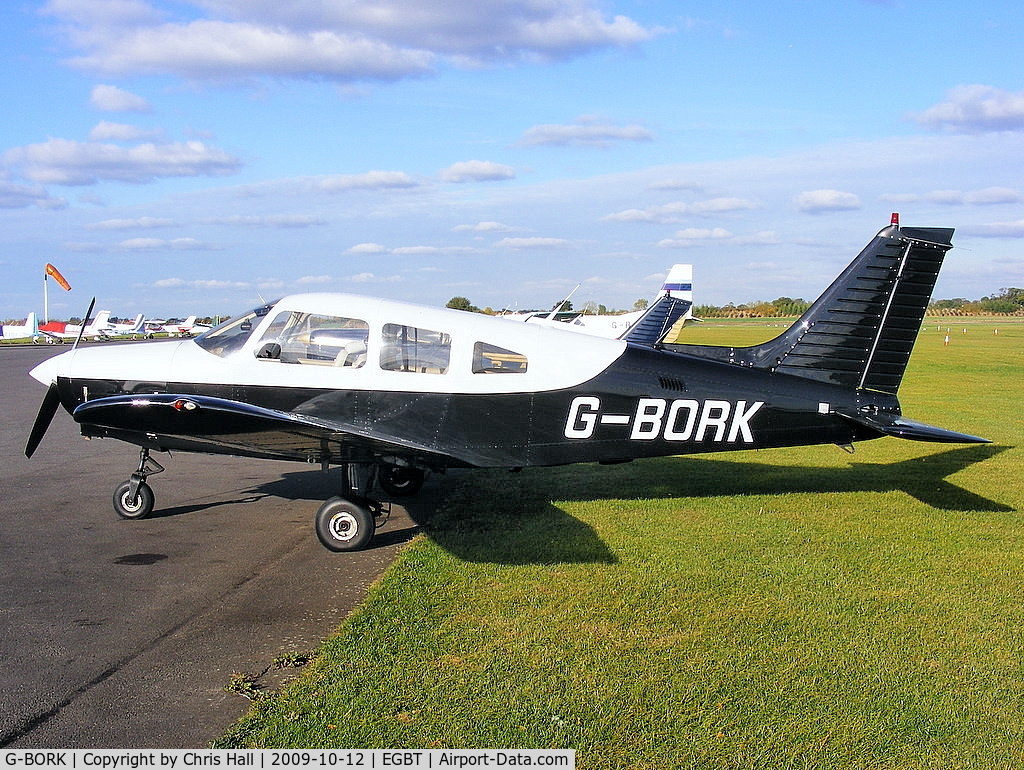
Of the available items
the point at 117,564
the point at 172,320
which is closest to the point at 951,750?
the point at 117,564

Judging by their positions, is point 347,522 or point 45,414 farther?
point 45,414

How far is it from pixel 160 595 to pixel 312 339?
8.46 ft

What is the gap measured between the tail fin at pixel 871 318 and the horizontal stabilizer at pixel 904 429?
0.39 metres

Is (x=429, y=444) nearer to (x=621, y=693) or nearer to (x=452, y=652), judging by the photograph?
(x=452, y=652)

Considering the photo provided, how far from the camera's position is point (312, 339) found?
287 inches

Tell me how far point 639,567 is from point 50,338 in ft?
240

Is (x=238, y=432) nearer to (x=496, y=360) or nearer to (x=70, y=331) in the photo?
(x=496, y=360)

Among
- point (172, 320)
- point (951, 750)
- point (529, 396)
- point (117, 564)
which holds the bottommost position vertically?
point (172, 320)

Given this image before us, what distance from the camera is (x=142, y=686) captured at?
4285mm

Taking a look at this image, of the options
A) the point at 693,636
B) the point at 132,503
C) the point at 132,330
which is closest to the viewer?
the point at 693,636

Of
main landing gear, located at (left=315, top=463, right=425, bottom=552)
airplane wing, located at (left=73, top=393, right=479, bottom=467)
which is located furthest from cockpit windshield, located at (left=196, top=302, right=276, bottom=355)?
main landing gear, located at (left=315, top=463, right=425, bottom=552)

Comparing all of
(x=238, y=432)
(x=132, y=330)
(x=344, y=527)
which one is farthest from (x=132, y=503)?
(x=132, y=330)

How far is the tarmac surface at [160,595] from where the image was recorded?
13.2 feet

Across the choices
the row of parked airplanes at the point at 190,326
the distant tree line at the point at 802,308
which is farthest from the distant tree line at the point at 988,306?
the row of parked airplanes at the point at 190,326
